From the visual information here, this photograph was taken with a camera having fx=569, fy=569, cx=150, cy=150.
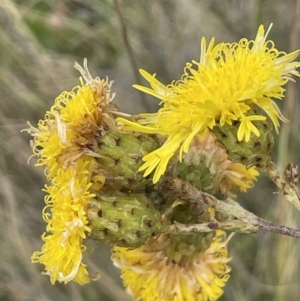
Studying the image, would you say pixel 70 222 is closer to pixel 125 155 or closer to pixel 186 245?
pixel 125 155

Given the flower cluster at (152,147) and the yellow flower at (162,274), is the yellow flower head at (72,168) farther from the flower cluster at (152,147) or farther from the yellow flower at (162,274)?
the yellow flower at (162,274)

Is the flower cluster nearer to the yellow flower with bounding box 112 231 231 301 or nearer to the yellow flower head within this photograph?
the yellow flower head

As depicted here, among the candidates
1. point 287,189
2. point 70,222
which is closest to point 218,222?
point 287,189

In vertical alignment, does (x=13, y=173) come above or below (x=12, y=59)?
below

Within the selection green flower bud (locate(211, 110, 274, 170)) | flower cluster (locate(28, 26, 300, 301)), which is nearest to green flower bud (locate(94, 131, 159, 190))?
flower cluster (locate(28, 26, 300, 301))

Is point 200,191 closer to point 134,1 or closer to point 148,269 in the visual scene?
point 148,269

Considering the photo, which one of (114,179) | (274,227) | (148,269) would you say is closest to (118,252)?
(148,269)
